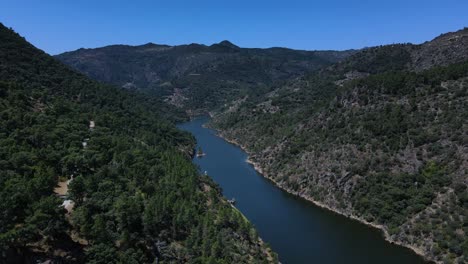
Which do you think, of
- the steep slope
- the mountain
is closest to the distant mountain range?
the steep slope

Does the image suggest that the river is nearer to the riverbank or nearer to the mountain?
the riverbank

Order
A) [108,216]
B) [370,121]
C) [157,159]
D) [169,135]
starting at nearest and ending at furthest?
[108,216], [157,159], [370,121], [169,135]

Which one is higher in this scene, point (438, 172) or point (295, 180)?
point (438, 172)

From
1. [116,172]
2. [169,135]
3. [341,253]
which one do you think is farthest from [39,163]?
[169,135]

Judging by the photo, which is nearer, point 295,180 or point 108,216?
point 108,216

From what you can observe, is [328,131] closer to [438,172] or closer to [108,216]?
[438,172]

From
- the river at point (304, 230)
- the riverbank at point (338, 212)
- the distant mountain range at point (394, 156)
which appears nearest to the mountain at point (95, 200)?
the river at point (304, 230)

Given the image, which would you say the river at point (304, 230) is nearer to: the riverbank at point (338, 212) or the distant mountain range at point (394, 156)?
the riverbank at point (338, 212)
